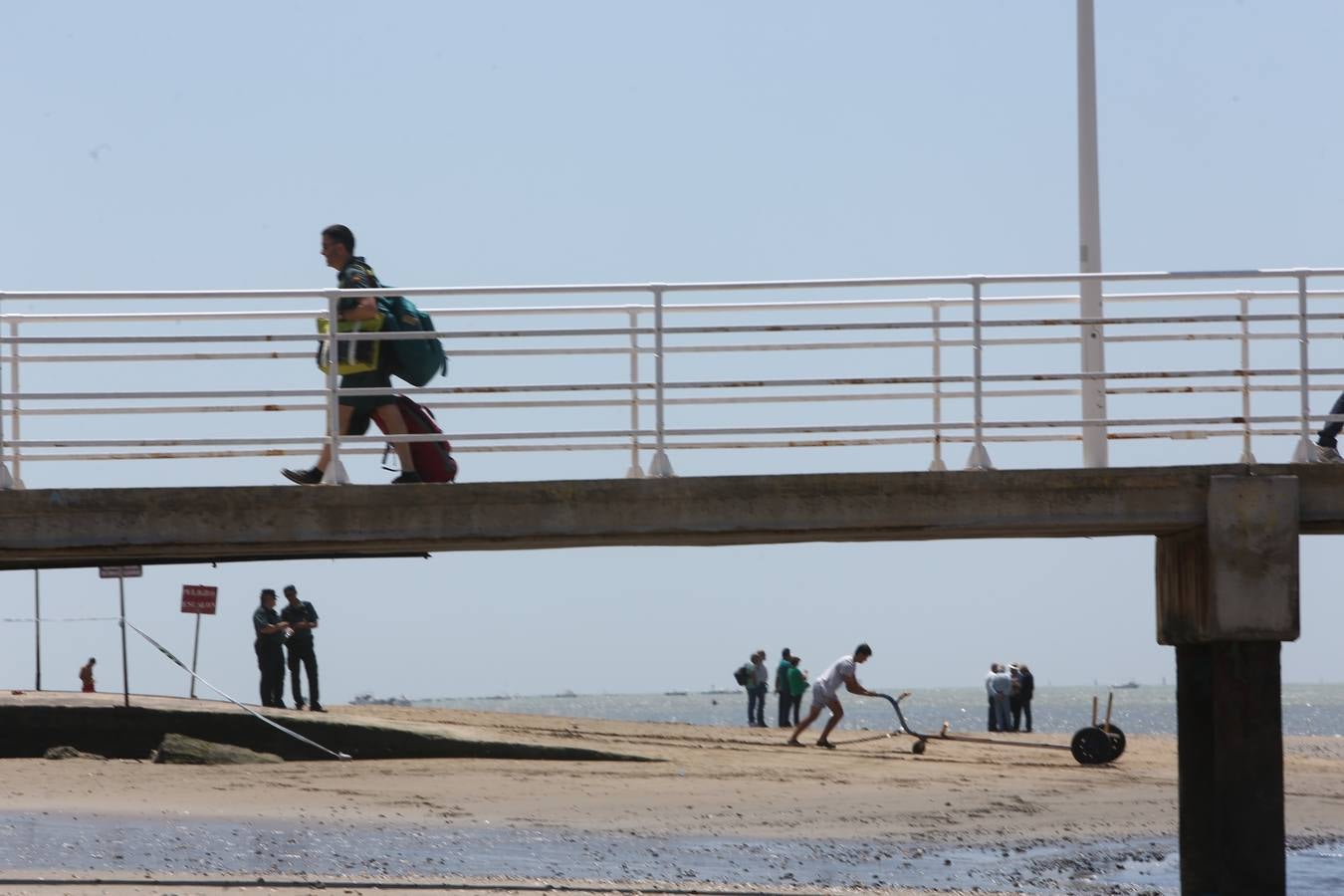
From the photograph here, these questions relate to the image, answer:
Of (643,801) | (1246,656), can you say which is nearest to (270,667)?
(643,801)

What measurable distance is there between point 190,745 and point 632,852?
6.67 metres

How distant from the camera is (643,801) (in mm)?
18359

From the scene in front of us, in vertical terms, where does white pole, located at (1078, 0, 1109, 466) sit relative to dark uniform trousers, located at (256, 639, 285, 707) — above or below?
above

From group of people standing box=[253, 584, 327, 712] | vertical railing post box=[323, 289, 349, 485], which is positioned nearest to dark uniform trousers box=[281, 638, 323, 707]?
group of people standing box=[253, 584, 327, 712]

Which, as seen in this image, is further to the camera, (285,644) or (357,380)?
(285,644)

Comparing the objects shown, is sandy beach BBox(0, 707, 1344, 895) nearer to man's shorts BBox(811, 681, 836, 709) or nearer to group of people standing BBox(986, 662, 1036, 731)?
man's shorts BBox(811, 681, 836, 709)

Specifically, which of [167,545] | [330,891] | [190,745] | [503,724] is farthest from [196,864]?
[503,724]

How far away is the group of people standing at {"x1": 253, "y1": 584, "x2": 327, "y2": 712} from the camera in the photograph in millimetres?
22344

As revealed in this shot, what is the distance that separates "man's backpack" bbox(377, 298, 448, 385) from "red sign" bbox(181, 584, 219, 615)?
12.9m

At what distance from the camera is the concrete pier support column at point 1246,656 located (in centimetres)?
1177

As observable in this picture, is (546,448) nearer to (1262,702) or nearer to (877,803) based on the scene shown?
(1262,702)

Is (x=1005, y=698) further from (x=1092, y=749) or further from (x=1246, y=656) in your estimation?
(x=1246, y=656)

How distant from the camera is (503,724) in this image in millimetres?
25297

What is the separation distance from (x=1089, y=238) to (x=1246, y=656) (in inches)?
116
